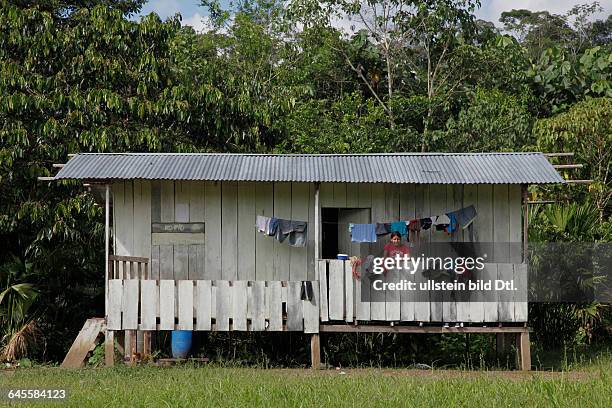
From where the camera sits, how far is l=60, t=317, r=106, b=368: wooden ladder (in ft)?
42.1

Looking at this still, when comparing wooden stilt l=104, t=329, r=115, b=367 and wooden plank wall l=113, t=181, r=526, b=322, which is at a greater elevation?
wooden plank wall l=113, t=181, r=526, b=322

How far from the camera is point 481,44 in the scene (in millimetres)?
25000

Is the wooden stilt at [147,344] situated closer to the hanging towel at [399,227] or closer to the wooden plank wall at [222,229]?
the wooden plank wall at [222,229]

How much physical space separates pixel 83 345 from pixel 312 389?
4997mm

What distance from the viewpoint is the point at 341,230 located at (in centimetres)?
1366

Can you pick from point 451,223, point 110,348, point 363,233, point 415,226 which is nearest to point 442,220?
point 451,223

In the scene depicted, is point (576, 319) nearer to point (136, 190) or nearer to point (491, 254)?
point (491, 254)

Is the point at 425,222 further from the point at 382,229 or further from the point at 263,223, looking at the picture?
the point at 263,223

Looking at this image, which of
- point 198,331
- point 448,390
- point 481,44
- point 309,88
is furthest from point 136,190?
point 481,44

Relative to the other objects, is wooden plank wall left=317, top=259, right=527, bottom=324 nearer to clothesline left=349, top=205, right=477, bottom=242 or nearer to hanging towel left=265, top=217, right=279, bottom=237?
clothesline left=349, top=205, right=477, bottom=242

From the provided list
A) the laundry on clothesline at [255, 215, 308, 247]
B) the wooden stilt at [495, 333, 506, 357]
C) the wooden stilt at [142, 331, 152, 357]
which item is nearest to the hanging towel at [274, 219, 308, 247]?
the laundry on clothesline at [255, 215, 308, 247]

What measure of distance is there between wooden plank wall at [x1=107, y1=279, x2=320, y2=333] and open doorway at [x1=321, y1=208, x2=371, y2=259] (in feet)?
3.76

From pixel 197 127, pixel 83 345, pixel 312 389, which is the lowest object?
pixel 312 389

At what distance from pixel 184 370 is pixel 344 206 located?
348 cm
